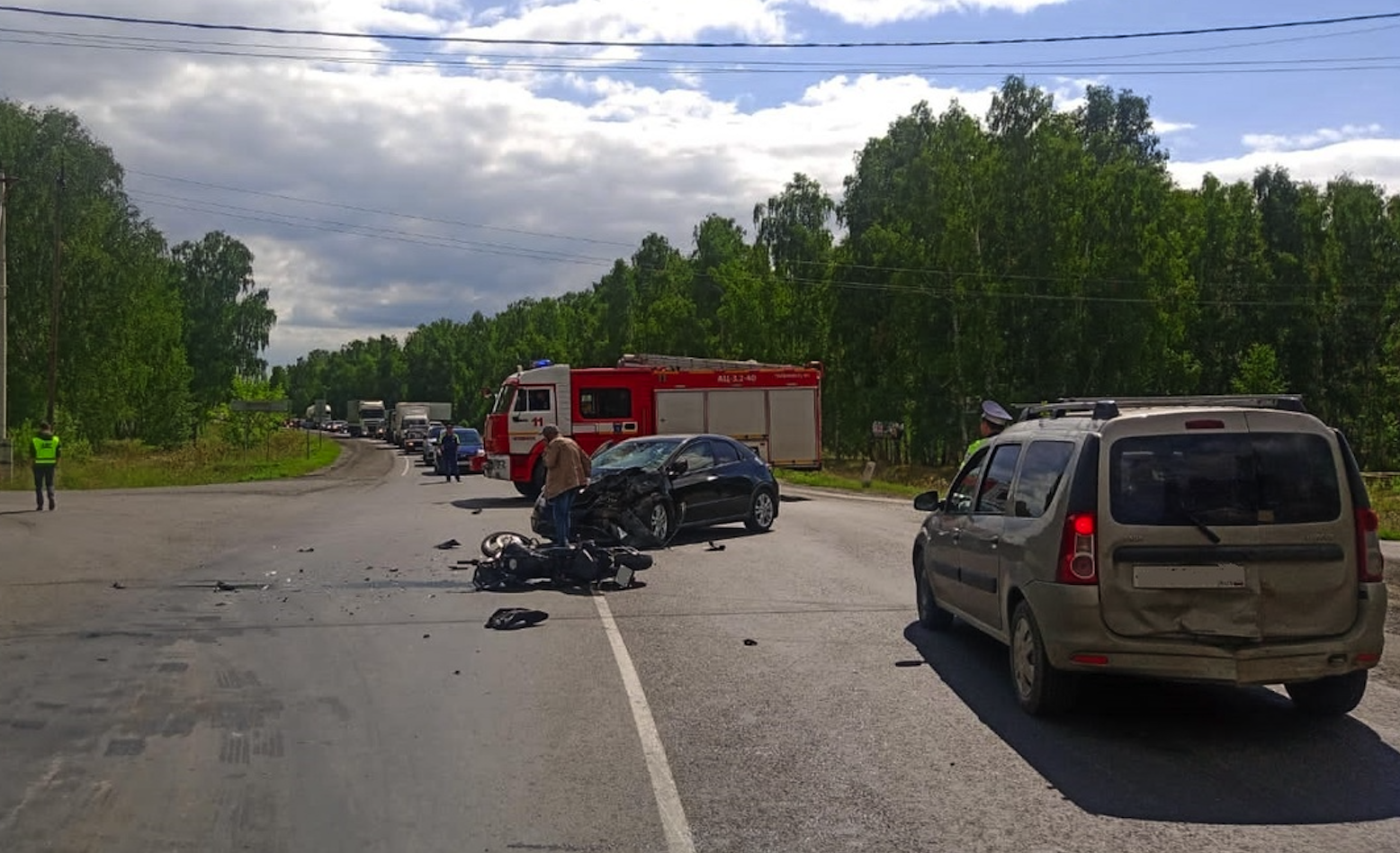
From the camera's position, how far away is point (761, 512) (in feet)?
63.9

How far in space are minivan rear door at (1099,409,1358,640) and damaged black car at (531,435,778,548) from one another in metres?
10.0

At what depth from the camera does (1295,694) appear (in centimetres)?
738

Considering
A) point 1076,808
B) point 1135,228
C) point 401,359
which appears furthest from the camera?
point 401,359

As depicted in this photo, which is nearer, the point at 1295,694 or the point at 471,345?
the point at 1295,694

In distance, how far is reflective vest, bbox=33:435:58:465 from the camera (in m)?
24.4

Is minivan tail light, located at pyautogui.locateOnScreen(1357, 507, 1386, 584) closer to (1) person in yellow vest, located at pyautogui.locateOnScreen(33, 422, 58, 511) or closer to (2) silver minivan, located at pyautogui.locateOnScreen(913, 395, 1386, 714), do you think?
(2) silver minivan, located at pyautogui.locateOnScreen(913, 395, 1386, 714)

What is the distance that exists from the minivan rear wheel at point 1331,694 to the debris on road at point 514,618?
19.0ft

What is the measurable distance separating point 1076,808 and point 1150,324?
160 feet

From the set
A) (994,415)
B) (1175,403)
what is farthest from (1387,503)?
(1175,403)

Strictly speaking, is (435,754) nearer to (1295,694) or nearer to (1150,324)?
(1295,694)

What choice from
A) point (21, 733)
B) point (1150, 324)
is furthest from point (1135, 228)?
point (21, 733)

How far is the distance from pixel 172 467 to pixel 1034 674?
4668 cm

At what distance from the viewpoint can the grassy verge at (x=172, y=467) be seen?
1487 inches

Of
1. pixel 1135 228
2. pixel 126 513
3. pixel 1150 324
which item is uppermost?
pixel 1135 228
